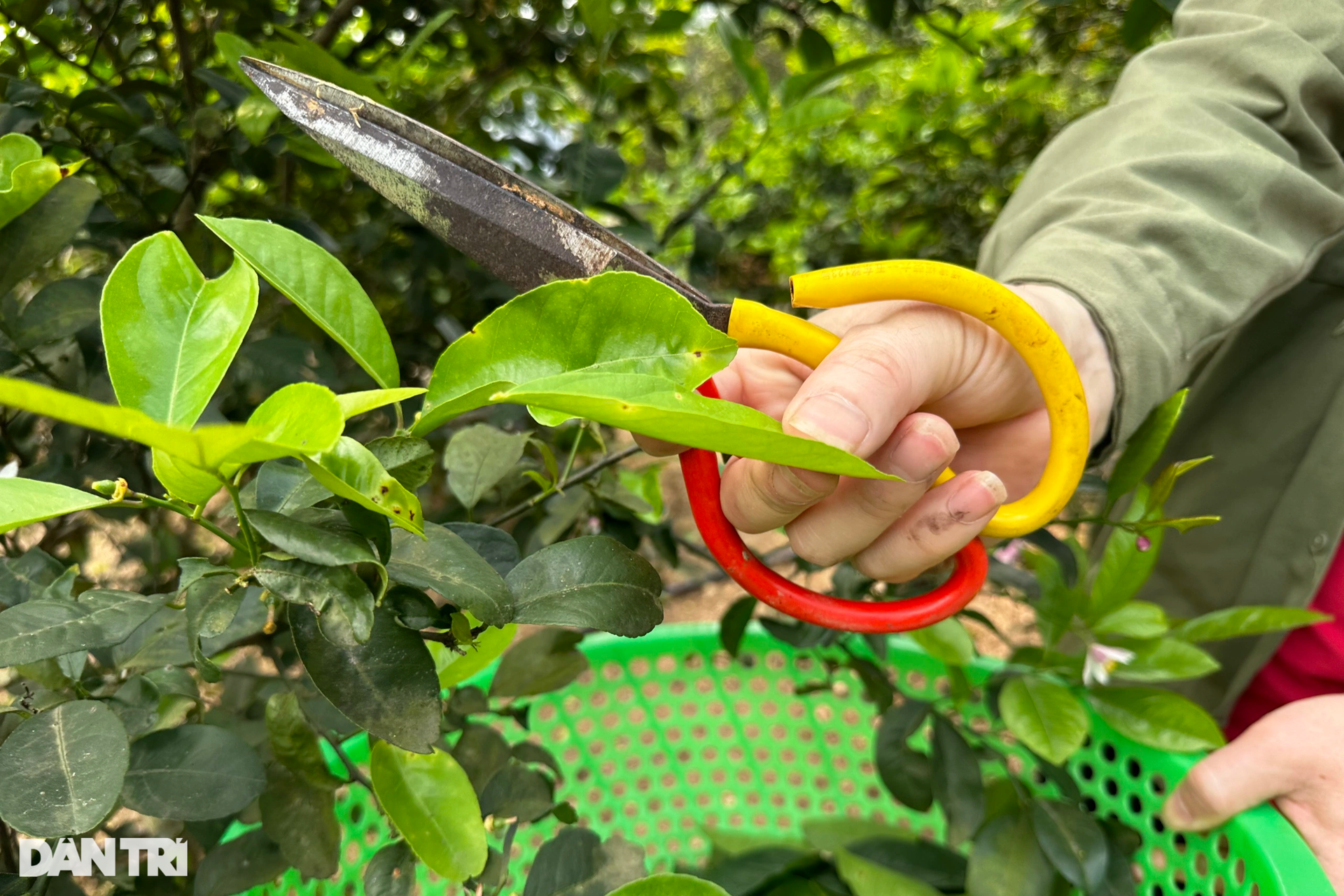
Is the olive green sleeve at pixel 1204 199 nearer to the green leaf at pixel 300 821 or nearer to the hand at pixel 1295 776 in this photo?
the hand at pixel 1295 776

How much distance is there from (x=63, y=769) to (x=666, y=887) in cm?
30

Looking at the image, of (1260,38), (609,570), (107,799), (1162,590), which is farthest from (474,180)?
(1162,590)

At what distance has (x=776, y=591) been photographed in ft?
2.03

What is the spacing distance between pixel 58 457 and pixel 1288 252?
3.77 ft

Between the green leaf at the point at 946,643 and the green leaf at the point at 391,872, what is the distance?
536 mm

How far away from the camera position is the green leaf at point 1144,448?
735mm

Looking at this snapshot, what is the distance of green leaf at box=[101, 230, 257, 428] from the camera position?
379 mm

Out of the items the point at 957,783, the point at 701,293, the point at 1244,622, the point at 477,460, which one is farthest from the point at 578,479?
the point at 1244,622

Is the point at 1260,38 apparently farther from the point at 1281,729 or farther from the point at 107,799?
the point at 107,799

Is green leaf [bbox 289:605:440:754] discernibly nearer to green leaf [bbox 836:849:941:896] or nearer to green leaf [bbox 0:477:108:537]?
green leaf [bbox 0:477:108:537]

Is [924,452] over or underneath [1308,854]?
over

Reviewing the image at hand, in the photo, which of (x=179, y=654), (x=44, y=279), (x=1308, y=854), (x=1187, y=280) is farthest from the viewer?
(x=44, y=279)

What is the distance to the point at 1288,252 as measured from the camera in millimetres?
849

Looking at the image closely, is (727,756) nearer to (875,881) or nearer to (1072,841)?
(875,881)
